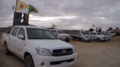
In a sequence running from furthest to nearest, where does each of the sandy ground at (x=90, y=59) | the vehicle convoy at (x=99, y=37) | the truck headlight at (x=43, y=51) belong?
the vehicle convoy at (x=99, y=37) < the sandy ground at (x=90, y=59) < the truck headlight at (x=43, y=51)

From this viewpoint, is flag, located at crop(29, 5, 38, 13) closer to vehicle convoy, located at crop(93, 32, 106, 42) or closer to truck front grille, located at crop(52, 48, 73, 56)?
truck front grille, located at crop(52, 48, 73, 56)

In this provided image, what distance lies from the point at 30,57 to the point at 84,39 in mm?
15013

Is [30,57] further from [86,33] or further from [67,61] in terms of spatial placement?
[86,33]

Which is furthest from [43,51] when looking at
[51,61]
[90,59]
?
[90,59]

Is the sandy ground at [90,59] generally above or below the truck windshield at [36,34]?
below

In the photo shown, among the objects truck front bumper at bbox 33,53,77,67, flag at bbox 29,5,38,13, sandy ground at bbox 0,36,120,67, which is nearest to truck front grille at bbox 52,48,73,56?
truck front bumper at bbox 33,53,77,67

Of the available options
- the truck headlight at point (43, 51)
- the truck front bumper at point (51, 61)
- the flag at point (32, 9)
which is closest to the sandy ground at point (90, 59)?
the truck front bumper at point (51, 61)

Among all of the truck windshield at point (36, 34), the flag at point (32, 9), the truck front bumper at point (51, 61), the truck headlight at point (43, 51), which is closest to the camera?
the truck front bumper at point (51, 61)

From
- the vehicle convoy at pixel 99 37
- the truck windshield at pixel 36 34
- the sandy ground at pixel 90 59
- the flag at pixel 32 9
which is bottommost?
the sandy ground at pixel 90 59

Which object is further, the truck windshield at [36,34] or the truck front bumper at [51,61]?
the truck windshield at [36,34]

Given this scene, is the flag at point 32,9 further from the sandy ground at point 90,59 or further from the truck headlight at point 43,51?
the truck headlight at point 43,51

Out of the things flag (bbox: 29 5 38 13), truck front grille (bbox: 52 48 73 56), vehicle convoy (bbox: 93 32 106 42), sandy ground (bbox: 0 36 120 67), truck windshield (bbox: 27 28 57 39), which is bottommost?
sandy ground (bbox: 0 36 120 67)

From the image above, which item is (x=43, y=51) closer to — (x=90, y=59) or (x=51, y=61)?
(x=51, y=61)

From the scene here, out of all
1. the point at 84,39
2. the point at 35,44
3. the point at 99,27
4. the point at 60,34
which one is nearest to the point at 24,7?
the point at 60,34
